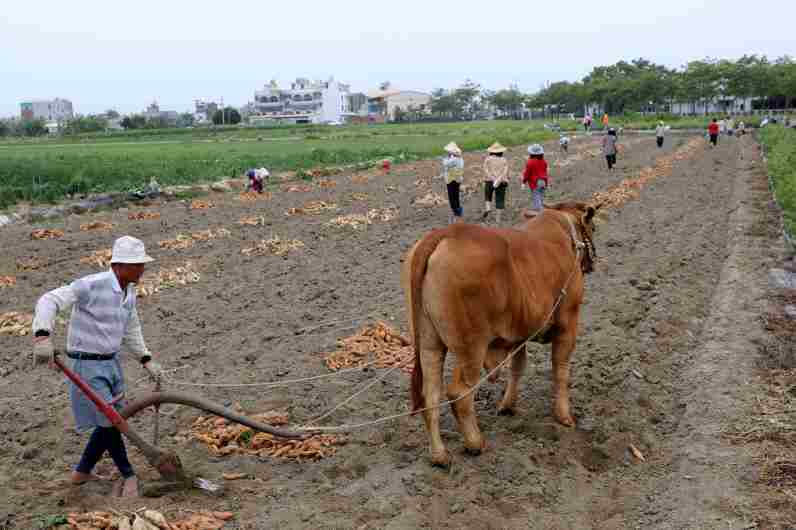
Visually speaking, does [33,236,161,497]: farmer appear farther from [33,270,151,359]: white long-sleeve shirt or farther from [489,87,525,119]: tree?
[489,87,525,119]: tree

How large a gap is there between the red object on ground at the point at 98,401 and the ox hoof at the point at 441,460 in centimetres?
225

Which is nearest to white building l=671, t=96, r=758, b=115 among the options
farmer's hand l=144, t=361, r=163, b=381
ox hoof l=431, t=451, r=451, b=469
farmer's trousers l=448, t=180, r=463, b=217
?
farmer's trousers l=448, t=180, r=463, b=217

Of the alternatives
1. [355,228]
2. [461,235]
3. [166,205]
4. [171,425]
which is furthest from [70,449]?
[166,205]

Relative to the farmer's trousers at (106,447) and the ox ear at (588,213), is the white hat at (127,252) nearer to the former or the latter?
the farmer's trousers at (106,447)

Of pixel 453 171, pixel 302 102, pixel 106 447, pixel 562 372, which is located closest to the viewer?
pixel 106 447

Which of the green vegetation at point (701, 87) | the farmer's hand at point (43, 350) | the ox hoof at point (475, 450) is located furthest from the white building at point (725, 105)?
the farmer's hand at point (43, 350)

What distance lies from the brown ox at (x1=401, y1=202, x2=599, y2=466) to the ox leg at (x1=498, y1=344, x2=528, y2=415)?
0.07 m

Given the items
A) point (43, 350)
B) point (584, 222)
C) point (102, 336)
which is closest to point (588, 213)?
point (584, 222)

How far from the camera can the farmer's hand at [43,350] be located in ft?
14.8

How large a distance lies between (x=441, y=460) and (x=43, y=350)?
2.91m

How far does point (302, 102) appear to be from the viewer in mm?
161500

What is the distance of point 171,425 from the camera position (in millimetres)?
6633

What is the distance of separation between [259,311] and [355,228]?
6.97 meters

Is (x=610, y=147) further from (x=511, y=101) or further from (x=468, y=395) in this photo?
(x=511, y=101)
